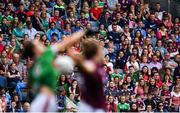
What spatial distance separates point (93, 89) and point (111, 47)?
32.7 ft

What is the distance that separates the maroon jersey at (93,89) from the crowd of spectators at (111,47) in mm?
6226

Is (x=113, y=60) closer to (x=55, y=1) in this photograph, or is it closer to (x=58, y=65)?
(x=55, y=1)

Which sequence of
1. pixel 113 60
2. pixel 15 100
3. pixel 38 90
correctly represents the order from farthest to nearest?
pixel 113 60 < pixel 15 100 < pixel 38 90

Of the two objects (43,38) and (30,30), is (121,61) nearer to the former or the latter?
(43,38)

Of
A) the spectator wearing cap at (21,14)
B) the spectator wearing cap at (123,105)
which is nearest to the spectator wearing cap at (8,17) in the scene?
the spectator wearing cap at (21,14)

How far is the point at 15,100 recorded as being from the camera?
17281mm

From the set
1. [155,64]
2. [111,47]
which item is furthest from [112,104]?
[155,64]

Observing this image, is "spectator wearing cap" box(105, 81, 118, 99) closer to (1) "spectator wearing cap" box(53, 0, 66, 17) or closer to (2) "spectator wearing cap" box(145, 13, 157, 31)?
(1) "spectator wearing cap" box(53, 0, 66, 17)

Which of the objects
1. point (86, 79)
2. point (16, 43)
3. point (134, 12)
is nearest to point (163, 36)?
point (134, 12)

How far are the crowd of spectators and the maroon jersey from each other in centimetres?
623

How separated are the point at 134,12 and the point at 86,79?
41.1ft

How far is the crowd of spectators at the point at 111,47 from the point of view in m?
18.0

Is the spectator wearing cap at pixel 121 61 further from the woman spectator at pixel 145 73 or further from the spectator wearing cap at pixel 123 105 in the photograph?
the spectator wearing cap at pixel 123 105

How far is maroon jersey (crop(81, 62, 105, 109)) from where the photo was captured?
10195mm
